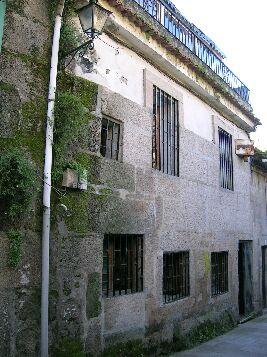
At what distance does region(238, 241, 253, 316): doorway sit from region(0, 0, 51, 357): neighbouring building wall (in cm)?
757

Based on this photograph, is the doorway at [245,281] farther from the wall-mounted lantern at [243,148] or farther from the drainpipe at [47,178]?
the drainpipe at [47,178]

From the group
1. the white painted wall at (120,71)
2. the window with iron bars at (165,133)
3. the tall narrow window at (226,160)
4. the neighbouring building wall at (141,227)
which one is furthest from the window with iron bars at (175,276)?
the tall narrow window at (226,160)

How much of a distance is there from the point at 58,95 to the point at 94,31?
0.95m

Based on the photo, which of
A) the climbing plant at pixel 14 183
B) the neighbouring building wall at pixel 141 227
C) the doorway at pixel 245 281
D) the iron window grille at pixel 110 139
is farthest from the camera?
the doorway at pixel 245 281

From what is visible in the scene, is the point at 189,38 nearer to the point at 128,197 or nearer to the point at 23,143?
the point at 128,197

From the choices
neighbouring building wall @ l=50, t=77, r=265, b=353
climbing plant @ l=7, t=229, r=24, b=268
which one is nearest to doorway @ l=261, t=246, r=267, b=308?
neighbouring building wall @ l=50, t=77, r=265, b=353

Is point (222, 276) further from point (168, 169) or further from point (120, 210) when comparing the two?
point (120, 210)

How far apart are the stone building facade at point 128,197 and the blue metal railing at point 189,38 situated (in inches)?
9.1

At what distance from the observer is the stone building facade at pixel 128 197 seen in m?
5.08

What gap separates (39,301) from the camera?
4945 mm

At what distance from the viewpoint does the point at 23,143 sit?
5.05 m

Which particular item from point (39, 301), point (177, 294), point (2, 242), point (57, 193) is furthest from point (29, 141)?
point (177, 294)

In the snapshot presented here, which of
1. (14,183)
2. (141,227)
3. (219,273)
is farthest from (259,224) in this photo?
(14,183)

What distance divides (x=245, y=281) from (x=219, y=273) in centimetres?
193
